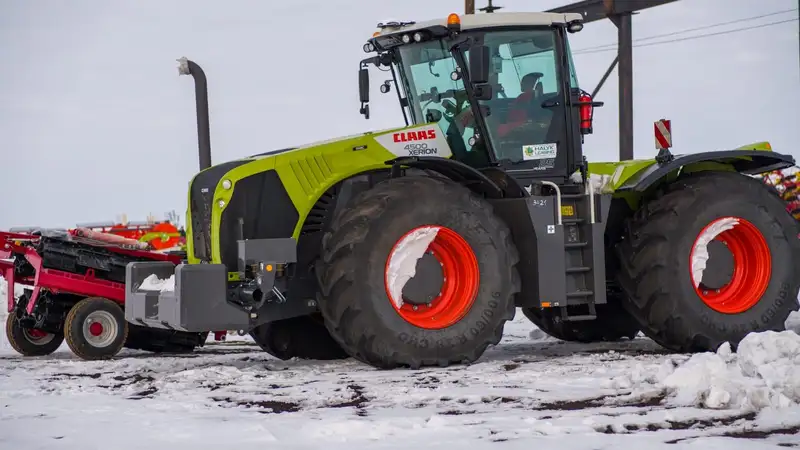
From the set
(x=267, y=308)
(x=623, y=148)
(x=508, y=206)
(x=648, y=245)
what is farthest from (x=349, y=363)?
(x=623, y=148)

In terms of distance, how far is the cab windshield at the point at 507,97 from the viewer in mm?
10945

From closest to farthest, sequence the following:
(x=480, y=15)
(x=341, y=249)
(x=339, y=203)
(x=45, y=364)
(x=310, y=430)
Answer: (x=310, y=430), (x=341, y=249), (x=339, y=203), (x=480, y=15), (x=45, y=364)

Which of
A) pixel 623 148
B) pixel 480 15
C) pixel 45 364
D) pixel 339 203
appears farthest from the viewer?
pixel 623 148

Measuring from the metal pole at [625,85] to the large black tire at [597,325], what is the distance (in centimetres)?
1001

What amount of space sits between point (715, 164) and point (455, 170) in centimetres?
297

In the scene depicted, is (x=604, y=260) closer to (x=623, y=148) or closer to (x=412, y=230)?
(x=412, y=230)

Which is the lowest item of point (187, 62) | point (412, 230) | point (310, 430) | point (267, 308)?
point (310, 430)

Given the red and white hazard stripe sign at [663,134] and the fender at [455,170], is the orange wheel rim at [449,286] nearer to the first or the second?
the fender at [455,170]

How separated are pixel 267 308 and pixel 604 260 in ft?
10.4

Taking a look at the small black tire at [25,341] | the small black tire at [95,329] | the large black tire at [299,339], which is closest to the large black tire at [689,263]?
the large black tire at [299,339]

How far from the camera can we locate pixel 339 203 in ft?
33.7

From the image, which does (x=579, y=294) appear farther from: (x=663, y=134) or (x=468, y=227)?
(x=663, y=134)

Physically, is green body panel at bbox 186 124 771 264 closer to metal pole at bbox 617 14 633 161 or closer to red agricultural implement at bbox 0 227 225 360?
red agricultural implement at bbox 0 227 225 360

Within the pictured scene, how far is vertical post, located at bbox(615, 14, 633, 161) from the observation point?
2255cm
